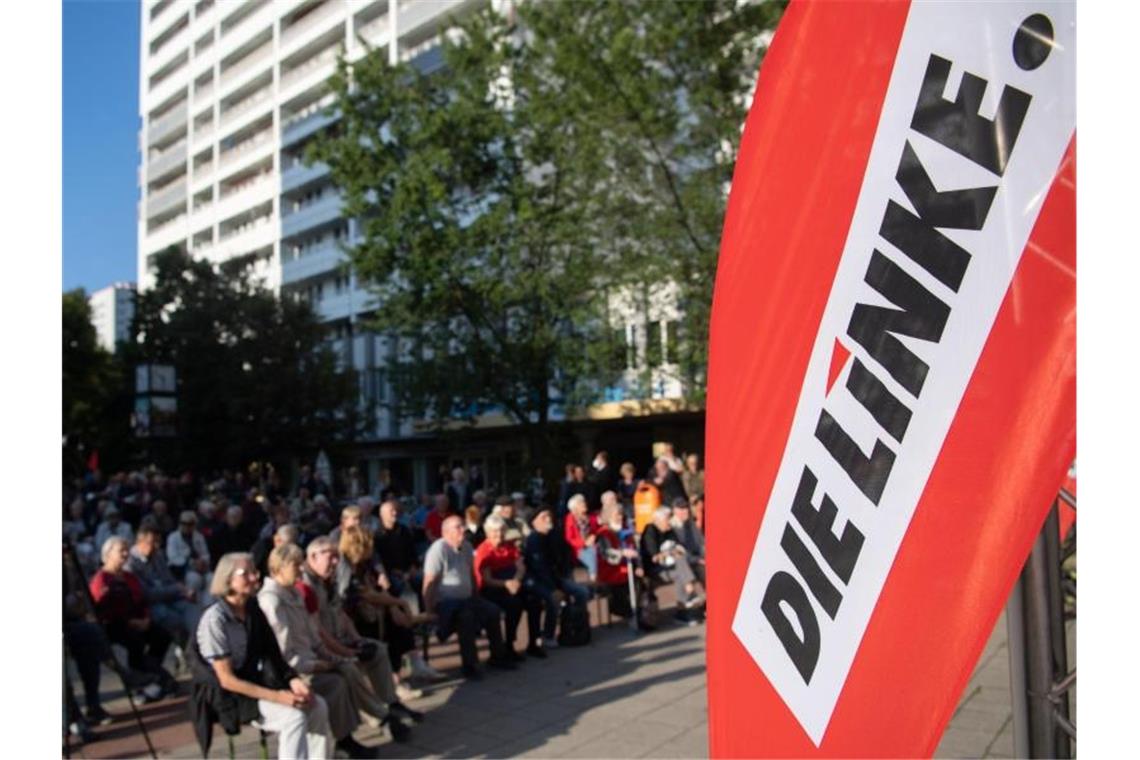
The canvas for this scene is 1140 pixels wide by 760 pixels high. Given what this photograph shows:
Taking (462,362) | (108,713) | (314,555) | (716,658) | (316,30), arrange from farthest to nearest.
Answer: (462,362), (108,713), (314,555), (316,30), (716,658)

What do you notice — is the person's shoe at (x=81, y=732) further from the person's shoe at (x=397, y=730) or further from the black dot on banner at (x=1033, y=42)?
the black dot on banner at (x=1033, y=42)

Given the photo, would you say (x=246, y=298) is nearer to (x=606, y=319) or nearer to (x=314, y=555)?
(x=606, y=319)

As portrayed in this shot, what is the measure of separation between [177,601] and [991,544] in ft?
25.1

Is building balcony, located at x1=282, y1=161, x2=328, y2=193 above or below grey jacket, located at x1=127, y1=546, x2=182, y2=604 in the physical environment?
above

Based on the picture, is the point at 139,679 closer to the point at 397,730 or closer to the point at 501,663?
the point at 397,730

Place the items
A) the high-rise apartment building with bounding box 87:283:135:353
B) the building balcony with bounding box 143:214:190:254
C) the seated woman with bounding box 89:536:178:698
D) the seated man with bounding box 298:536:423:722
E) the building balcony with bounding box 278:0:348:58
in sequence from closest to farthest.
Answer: the building balcony with bounding box 278:0:348:58 < the seated man with bounding box 298:536:423:722 < the seated woman with bounding box 89:536:178:698 < the building balcony with bounding box 143:214:190:254 < the high-rise apartment building with bounding box 87:283:135:353

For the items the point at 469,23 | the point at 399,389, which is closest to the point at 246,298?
the point at 399,389

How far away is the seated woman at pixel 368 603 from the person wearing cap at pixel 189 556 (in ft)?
9.22

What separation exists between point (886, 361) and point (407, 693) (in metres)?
6.33

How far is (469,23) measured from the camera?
65.1 ft

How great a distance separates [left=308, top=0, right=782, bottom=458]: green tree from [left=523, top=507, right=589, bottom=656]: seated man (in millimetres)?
9420

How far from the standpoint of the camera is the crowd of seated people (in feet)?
16.2

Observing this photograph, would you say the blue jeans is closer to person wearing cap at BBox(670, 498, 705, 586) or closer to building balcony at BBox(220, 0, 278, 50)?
person wearing cap at BBox(670, 498, 705, 586)

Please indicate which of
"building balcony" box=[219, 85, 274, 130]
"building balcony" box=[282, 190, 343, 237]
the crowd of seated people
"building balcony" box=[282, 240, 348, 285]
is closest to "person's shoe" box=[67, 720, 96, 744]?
the crowd of seated people
